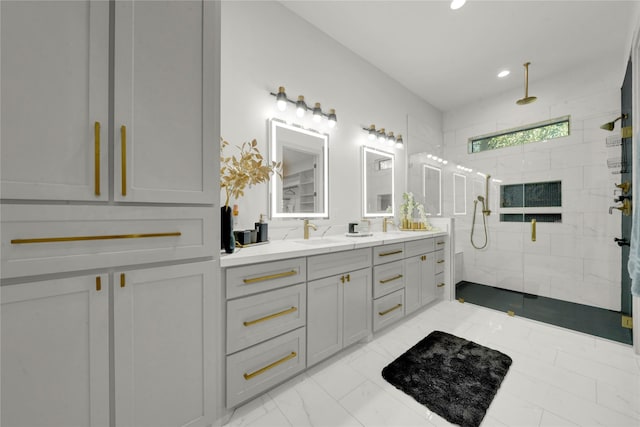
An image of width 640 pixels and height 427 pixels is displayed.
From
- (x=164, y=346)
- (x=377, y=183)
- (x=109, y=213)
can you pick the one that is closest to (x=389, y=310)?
(x=377, y=183)

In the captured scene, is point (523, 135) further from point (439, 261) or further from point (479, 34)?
point (439, 261)

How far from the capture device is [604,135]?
2570 millimetres

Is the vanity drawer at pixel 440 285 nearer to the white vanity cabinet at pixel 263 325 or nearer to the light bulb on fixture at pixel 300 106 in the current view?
the white vanity cabinet at pixel 263 325

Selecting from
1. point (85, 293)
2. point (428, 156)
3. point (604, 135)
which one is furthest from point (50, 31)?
point (604, 135)

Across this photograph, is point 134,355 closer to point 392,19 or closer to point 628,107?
point 392,19

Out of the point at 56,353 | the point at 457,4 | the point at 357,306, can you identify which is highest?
the point at 457,4

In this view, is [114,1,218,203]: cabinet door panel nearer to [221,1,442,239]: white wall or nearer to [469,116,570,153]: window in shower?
[221,1,442,239]: white wall

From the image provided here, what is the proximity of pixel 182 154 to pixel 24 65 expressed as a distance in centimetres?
51

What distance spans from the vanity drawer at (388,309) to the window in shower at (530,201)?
1848 mm

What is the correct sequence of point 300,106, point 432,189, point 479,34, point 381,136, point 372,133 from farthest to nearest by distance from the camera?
point 432,189 → point 381,136 → point 372,133 → point 479,34 → point 300,106

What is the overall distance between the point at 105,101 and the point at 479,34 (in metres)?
3.14

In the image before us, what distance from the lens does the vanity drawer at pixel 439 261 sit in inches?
116

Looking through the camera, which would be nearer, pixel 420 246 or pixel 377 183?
pixel 420 246

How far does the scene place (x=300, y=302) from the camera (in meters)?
1.54
